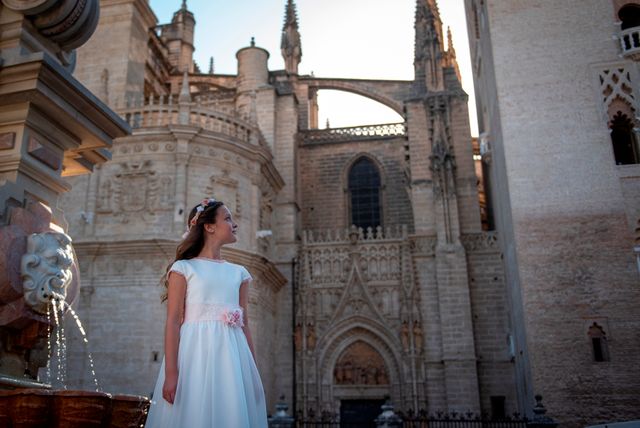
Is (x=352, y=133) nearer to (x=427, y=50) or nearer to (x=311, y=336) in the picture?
(x=427, y=50)

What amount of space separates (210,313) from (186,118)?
1561cm

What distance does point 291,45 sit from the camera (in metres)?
25.0

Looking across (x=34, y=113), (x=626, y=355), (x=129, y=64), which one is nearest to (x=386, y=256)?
(x=626, y=355)

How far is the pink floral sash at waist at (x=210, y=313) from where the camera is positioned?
3.52 metres

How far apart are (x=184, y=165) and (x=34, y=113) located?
12.6 m

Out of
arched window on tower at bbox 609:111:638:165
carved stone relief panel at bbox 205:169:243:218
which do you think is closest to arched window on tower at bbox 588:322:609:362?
arched window on tower at bbox 609:111:638:165

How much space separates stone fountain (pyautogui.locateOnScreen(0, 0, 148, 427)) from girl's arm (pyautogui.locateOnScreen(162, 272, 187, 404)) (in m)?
1.71

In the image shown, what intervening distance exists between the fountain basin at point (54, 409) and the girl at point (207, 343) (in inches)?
10.7

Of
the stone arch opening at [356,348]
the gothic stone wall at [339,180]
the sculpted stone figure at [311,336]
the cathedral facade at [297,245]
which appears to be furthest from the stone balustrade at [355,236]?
the sculpted stone figure at [311,336]

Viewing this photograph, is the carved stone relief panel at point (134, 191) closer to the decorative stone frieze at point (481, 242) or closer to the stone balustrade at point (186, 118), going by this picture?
the stone balustrade at point (186, 118)

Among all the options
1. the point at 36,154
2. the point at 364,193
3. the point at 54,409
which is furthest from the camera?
the point at 364,193

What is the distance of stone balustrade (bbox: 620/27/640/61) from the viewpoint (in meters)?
15.0

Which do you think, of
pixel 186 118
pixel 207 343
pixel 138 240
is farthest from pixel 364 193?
pixel 207 343

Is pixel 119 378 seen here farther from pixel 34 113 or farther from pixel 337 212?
pixel 34 113
